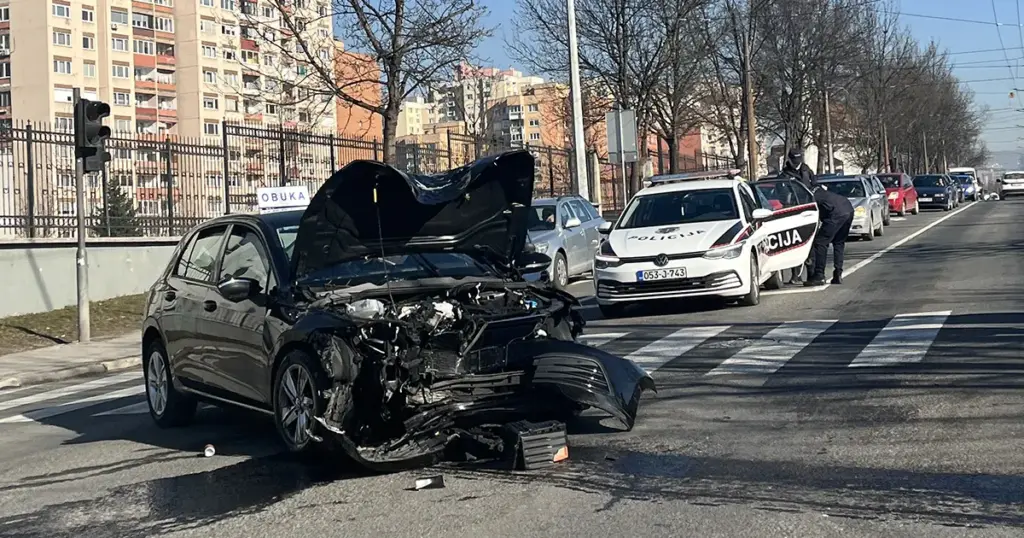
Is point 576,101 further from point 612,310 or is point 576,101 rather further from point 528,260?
point 528,260

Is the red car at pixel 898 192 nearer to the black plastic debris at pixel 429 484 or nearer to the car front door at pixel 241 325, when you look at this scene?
the car front door at pixel 241 325

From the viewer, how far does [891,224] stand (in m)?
37.7

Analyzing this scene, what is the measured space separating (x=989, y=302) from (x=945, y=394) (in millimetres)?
6052

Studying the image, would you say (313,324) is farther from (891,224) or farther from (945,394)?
(891,224)

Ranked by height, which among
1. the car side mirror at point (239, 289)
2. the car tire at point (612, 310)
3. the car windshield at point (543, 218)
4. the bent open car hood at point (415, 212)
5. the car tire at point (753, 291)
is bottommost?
the car tire at point (612, 310)

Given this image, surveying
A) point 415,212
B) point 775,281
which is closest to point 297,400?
point 415,212

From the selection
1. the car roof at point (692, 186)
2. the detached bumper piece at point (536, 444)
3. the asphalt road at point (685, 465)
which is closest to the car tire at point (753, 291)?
the car roof at point (692, 186)

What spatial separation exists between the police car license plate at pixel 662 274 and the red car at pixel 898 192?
97.4ft

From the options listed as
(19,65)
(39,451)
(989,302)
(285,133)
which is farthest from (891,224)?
(19,65)

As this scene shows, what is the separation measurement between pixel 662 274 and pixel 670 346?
112 inches

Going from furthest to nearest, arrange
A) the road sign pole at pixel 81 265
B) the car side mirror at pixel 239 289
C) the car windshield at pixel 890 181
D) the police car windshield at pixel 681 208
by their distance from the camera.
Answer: the car windshield at pixel 890 181, the road sign pole at pixel 81 265, the police car windshield at pixel 681 208, the car side mirror at pixel 239 289

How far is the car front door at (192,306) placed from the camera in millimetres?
8344

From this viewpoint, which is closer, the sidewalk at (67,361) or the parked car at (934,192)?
the sidewalk at (67,361)

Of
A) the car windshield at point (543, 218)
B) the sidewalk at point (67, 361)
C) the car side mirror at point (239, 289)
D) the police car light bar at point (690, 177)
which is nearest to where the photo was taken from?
the car side mirror at point (239, 289)
